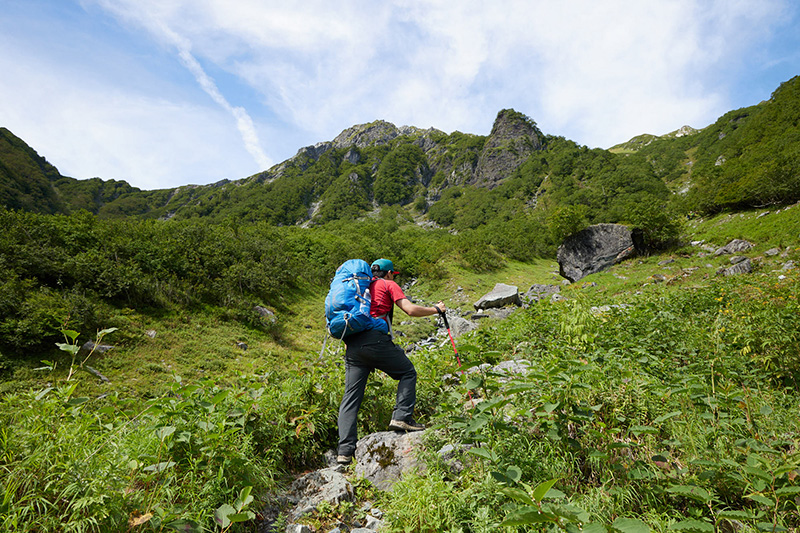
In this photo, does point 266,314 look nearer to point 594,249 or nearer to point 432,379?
point 432,379

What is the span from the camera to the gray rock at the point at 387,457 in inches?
129

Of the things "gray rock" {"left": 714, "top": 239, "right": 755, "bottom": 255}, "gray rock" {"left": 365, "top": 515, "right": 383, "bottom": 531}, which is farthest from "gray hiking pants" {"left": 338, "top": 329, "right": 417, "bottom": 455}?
"gray rock" {"left": 714, "top": 239, "right": 755, "bottom": 255}

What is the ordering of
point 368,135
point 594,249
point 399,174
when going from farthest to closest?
point 368,135, point 399,174, point 594,249

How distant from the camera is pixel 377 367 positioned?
158 inches

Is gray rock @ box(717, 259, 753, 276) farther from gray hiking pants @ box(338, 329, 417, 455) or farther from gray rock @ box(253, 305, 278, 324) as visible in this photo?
gray rock @ box(253, 305, 278, 324)

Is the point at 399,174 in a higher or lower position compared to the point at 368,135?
lower

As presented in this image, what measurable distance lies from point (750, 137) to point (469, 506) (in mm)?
67631

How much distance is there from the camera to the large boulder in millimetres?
21469

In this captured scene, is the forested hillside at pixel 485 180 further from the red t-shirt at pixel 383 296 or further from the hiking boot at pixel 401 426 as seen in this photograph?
the hiking boot at pixel 401 426

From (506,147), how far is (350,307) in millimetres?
119935

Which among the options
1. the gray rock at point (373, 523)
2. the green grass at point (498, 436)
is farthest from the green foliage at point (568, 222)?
the gray rock at point (373, 523)

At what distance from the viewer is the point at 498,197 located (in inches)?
3346

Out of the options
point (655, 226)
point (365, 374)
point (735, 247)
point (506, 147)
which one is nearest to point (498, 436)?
point (365, 374)

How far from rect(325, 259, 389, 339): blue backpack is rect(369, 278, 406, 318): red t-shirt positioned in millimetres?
112
